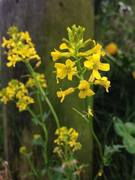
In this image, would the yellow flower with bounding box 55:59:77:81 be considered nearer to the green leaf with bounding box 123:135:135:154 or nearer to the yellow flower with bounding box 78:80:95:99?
the yellow flower with bounding box 78:80:95:99

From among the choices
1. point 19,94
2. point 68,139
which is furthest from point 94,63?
point 19,94

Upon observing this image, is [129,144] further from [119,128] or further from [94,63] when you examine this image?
[94,63]

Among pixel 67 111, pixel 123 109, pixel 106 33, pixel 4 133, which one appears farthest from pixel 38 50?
pixel 106 33

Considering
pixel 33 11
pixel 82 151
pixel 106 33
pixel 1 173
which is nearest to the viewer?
pixel 1 173

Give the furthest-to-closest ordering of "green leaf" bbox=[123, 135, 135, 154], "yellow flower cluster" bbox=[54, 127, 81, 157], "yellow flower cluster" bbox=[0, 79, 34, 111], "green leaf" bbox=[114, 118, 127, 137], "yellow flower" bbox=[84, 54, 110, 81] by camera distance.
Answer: "green leaf" bbox=[114, 118, 127, 137], "green leaf" bbox=[123, 135, 135, 154], "yellow flower cluster" bbox=[0, 79, 34, 111], "yellow flower cluster" bbox=[54, 127, 81, 157], "yellow flower" bbox=[84, 54, 110, 81]

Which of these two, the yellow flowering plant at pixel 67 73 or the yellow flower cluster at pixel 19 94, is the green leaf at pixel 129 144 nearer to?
the yellow flowering plant at pixel 67 73

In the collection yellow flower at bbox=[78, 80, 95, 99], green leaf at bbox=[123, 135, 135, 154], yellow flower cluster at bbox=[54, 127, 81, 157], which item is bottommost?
green leaf at bbox=[123, 135, 135, 154]

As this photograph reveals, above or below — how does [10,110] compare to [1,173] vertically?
above

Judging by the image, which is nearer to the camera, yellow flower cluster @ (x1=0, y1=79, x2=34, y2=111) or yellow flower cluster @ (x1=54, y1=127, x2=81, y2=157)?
yellow flower cluster @ (x1=54, y1=127, x2=81, y2=157)

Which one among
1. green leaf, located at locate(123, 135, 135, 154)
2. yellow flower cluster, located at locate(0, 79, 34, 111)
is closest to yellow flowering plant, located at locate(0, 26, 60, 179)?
yellow flower cluster, located at locate(0, 79, 34, 111)

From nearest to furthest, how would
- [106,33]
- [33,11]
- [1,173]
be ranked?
[1,173] → [33,11] → [106,33]

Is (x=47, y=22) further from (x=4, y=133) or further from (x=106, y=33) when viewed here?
(x=106, y=33)
